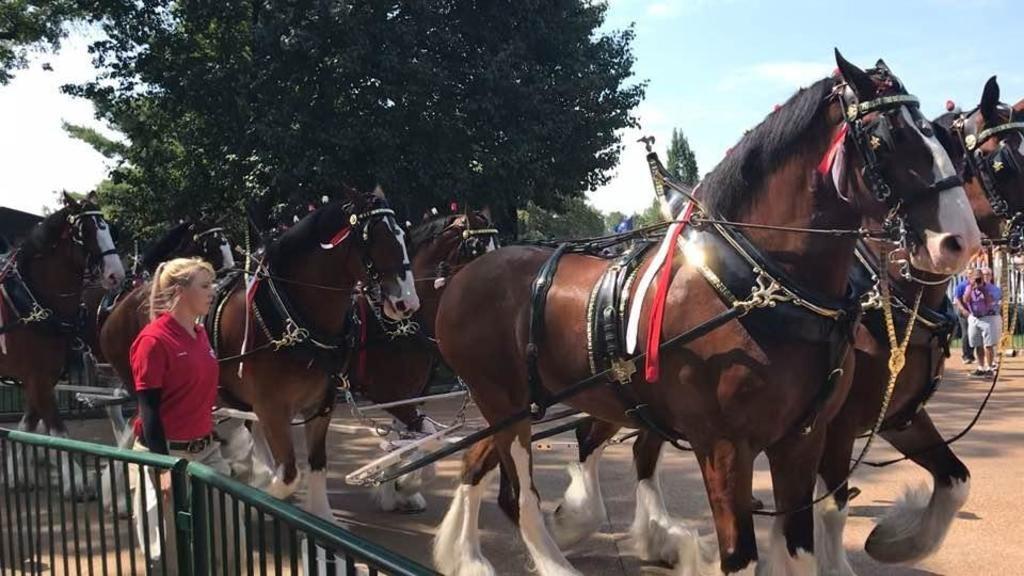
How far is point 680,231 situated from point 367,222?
247cm

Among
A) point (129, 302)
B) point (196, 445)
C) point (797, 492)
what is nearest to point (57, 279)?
point (129, 302)

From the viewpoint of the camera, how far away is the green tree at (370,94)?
12.1 meters

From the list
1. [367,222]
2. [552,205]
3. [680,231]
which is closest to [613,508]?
[367,222]

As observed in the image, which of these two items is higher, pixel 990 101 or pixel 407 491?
pixel 990 101

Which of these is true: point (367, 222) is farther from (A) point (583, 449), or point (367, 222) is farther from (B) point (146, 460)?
(B) point (146, 460)

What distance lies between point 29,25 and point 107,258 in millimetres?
13948

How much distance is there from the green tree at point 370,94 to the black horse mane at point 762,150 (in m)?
8.70

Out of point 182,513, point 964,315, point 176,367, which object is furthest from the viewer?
point 964,315

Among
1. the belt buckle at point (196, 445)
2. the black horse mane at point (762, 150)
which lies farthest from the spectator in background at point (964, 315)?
the belt buckle at point (196, 445)

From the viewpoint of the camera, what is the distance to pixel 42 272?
7.07 metres

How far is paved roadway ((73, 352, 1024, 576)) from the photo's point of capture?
4570 millimetres

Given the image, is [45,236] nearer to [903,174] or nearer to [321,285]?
[321,285]

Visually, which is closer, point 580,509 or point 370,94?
point 580,509

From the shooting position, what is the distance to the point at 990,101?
386 cm
